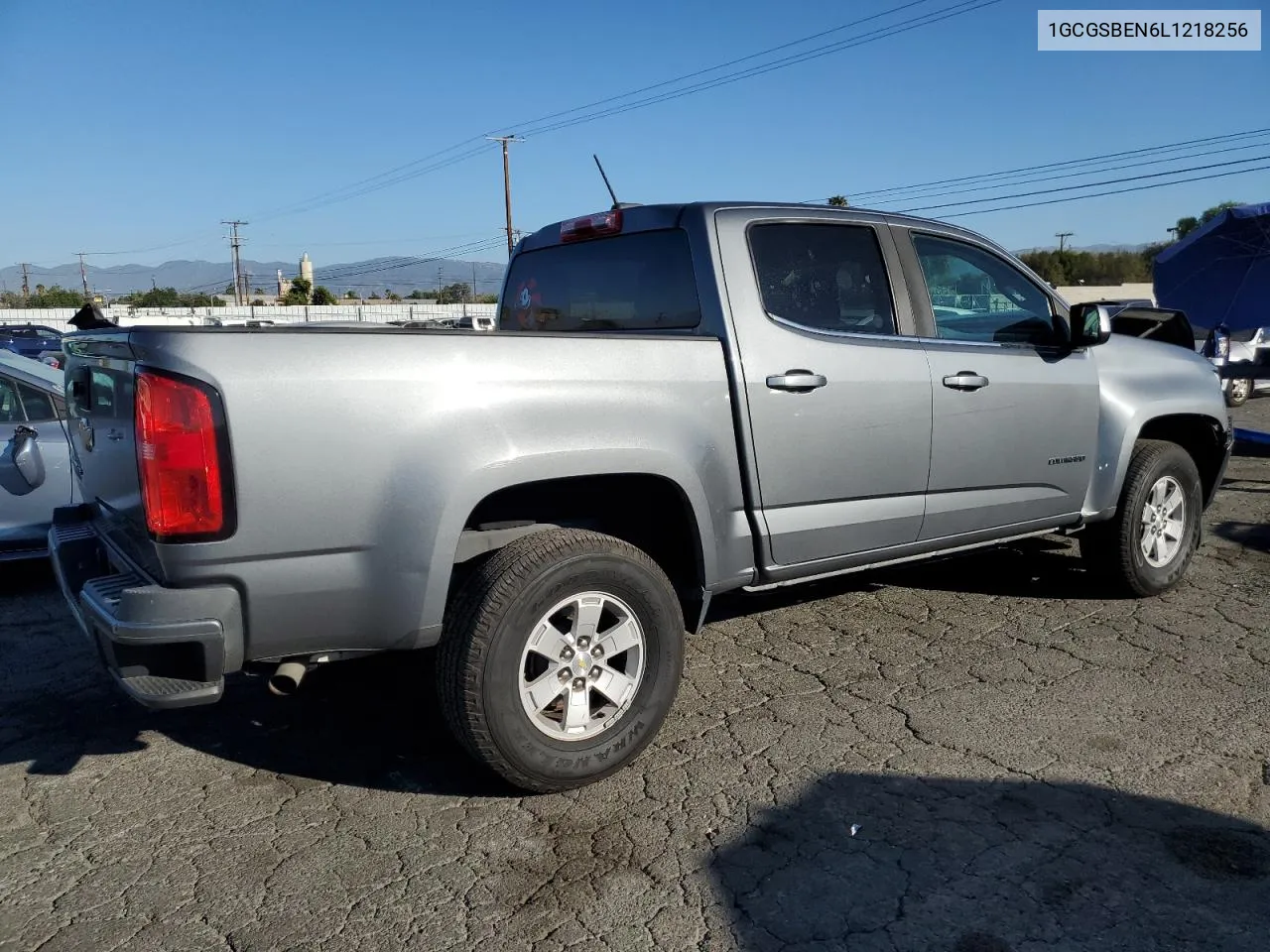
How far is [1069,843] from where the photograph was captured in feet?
9.95

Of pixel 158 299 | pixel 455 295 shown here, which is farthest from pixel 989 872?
pixel 455 295

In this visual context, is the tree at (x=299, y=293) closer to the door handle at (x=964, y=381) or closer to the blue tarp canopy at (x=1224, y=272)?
the blue tarp canopy at (x=1224, y=272)

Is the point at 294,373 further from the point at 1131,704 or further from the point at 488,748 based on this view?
the point at 1131,704

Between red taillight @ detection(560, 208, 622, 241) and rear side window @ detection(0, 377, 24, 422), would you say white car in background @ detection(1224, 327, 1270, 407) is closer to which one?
red taillight @ detection(560, 208, 622, 241)

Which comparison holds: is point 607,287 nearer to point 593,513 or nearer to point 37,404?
point 593,513

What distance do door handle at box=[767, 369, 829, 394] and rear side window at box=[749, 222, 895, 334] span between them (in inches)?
9.6

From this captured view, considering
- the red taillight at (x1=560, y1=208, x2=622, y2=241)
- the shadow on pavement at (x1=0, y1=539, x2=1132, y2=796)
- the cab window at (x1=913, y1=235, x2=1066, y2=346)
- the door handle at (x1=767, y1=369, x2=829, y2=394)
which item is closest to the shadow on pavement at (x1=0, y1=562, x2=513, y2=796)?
the shadow on pavement at (x1=0, y1=539, x2=1132, y2=796)

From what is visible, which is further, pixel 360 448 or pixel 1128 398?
pixel 1128 398

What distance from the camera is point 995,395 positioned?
4504 mm

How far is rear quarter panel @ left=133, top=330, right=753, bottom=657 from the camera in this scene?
2795 mm

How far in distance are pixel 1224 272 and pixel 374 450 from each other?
12367 mm

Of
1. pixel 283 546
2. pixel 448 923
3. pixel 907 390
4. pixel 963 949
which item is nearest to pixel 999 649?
pixel 907 390

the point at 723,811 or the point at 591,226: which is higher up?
the point at 591,226

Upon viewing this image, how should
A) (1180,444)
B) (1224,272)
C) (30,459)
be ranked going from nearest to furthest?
(30,459), (1180,444), (1224,272)
